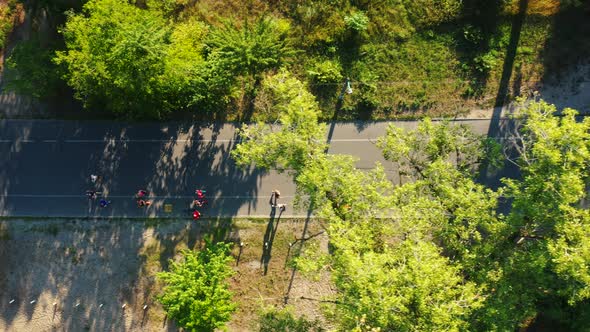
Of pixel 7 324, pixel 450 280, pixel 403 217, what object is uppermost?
pixel 403 217

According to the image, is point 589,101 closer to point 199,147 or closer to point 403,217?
point 403,217

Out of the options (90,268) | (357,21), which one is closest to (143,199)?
(90,268)

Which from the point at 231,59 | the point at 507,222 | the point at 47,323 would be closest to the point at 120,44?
the point at 231,59

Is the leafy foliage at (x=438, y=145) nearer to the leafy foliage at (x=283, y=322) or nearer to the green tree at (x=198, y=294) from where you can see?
the leafy foliage at (x=283, y=322)

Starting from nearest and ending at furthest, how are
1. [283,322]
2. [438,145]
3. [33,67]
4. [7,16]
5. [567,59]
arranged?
[438,145], [283,322], [33,67], [567,59], [7,16]

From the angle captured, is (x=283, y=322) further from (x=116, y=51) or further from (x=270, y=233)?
(x=116, y=51)

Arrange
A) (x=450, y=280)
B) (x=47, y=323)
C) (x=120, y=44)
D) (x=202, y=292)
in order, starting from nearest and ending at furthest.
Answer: (x=450, y=280)
(x=120, y=44)
(x=202, y=292)
(x=47, y=323)

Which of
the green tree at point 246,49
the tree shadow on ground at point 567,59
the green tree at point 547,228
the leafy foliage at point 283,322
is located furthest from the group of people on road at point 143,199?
the tree shadow on ground at point 567,59

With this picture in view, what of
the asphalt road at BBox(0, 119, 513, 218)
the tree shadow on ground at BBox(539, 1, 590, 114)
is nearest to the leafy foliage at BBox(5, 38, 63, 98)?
the asphalt road at BBox(0, 119, 513, 218)

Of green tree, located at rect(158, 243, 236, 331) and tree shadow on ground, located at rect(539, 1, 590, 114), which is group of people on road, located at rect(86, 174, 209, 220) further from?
tree shadow on ground, located at rect(539, 1, 590, 114)
